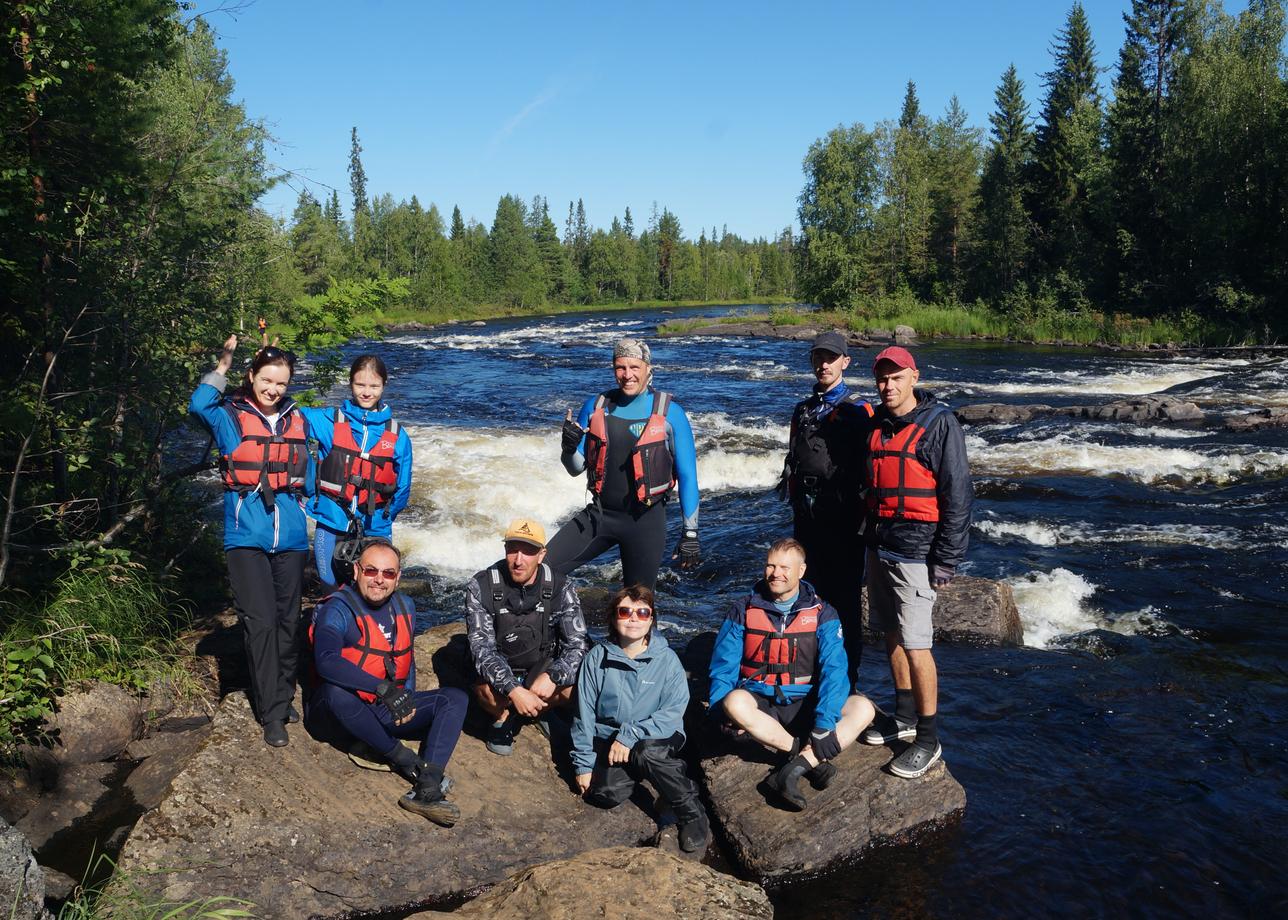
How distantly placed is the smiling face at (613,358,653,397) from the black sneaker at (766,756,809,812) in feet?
7.61

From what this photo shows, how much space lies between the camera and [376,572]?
186 inches

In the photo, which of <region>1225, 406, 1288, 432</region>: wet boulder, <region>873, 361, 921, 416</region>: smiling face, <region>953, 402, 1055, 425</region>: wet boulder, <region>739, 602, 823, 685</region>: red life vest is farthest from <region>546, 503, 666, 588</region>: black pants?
<region>1225, 406, 1288, 432</region>: wet boulder

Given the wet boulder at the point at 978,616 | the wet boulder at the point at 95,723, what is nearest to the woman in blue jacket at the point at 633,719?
the wet boulder at the point at 95,723

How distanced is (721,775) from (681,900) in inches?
51.4

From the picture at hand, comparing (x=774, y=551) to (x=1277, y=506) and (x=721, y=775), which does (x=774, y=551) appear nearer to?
(x=721, y=775)

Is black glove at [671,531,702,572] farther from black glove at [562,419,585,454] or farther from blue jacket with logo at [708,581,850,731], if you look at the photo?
black glove at [562,419,585,454]

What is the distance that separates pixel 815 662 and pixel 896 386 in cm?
165

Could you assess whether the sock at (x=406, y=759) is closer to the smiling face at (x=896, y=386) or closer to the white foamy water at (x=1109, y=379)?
the smiling face at (x=896, y=386)

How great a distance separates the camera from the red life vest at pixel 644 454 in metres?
5.37

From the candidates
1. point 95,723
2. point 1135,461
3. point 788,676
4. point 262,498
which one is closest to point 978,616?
point 788,676

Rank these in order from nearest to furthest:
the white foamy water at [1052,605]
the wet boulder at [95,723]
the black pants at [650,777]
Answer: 1. the black pants at [650,777]
2. the wet boulder at [95,723]
3. the white foamy water at [1052,605]

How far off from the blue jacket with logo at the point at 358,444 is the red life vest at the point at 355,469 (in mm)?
28

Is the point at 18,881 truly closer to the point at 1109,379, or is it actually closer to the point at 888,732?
the point at 888,732

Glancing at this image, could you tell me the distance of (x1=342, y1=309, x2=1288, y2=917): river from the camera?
4820 mm
